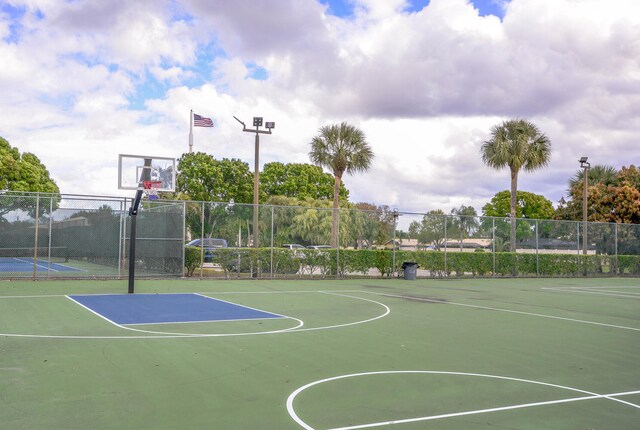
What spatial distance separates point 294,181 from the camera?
196 feet

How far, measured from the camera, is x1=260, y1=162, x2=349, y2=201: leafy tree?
59.8 m

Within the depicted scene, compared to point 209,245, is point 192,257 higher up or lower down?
lower down

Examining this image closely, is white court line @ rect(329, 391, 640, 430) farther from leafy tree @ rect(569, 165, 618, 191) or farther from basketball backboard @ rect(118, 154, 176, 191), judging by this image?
leafy tree @ rect(569, 165, 618, 191)

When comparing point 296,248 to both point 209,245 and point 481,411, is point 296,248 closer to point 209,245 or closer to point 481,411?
point 209,245

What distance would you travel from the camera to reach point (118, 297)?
16.4m

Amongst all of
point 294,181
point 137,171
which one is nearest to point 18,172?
point 294,181

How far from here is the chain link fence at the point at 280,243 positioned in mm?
21094

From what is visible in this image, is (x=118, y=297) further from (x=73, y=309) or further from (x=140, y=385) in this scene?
(x=140, y=385)

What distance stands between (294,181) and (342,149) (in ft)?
89.7

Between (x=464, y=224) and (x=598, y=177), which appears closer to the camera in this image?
(x=464, y=224)

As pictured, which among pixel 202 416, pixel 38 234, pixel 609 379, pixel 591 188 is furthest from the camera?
pixel 591 188

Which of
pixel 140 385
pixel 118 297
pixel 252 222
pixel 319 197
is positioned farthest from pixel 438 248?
pixel 319 197

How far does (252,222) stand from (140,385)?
736 inches

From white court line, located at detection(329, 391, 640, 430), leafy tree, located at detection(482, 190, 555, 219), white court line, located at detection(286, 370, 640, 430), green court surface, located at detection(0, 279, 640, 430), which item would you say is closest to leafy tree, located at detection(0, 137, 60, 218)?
green court surface, located at detection(0, 279, 640, 430)
